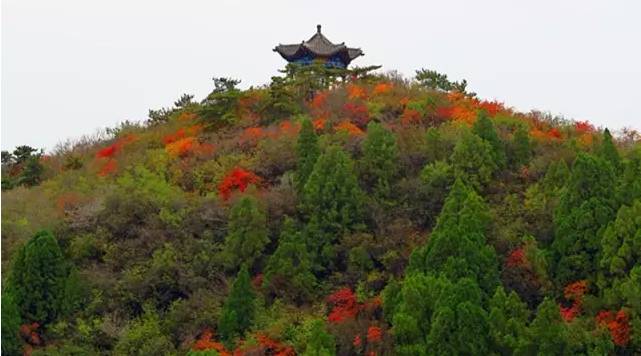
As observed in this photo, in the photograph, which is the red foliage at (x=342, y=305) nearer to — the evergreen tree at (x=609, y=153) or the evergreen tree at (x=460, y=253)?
the evergreen tree at (x=460, y=253)

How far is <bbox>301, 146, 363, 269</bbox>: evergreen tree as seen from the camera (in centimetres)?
1780

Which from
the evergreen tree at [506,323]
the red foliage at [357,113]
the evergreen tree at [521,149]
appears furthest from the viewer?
the red foliage at [357,113]

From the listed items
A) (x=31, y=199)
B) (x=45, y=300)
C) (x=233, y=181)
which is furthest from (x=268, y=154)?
(x=45, y=300)

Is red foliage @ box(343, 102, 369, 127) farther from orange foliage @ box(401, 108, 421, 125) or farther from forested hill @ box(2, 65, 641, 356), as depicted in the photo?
orange foliage @ box(401, 108, 421, 125)

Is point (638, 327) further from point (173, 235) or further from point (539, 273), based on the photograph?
point (173, 235)

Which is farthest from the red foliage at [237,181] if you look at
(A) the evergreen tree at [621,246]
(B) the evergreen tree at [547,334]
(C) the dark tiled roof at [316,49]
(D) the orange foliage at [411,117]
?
(C) the dark tiled roof at [316,49]

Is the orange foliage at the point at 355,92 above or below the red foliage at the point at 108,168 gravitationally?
above

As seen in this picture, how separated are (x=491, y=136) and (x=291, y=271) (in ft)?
19.6

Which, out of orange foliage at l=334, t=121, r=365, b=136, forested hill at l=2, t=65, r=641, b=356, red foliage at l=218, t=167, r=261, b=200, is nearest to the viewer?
forested hill at l=2, t=65, r=641, b=356

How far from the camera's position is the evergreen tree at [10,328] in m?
15.6

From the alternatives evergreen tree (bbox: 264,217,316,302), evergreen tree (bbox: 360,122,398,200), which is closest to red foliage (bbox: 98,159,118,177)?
evergreen tree (bbox: 360,122,398,200)

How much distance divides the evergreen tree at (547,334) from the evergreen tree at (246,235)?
6.03 metres

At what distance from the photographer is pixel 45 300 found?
16.7m

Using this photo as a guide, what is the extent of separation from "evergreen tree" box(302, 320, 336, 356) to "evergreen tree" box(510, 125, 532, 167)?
7857mm
